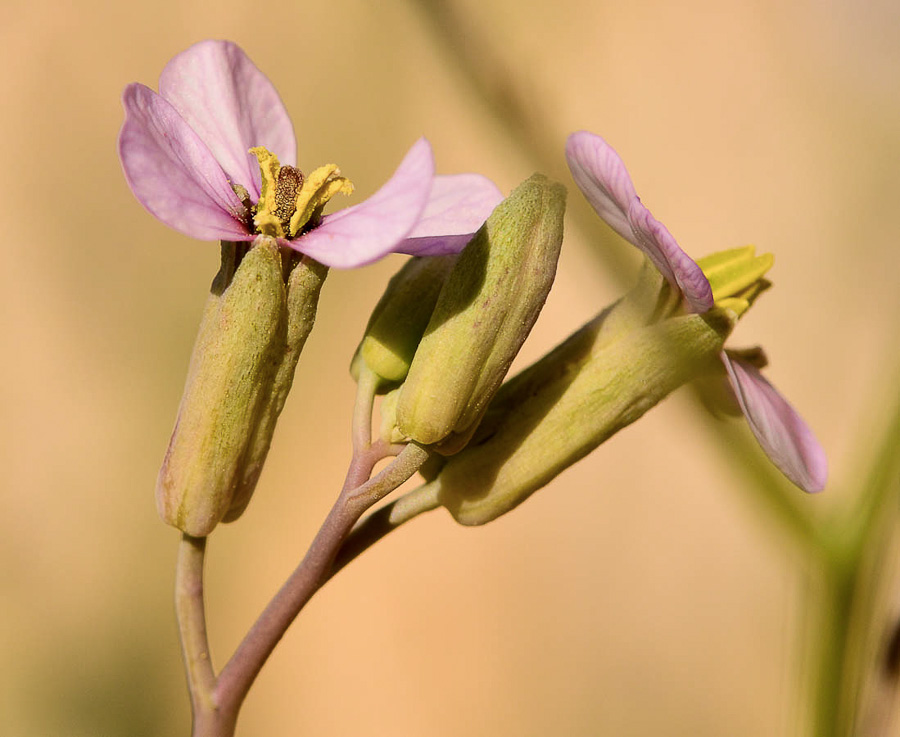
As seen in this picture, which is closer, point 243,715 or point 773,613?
point 243,715

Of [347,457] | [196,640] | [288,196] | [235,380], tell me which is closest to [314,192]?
[288,196]

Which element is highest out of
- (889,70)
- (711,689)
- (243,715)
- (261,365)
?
(261,365)

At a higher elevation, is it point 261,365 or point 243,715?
point 261,365

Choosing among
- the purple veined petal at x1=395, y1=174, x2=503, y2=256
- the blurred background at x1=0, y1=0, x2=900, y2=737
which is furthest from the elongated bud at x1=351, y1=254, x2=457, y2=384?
the blurred background at x1=0, y1=0, x2=900, y2=737

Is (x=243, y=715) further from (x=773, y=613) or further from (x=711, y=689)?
(x=773, y=613)

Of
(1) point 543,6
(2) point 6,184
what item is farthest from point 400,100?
(2) point 6,184

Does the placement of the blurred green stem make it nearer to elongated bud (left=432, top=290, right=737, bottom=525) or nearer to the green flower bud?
elongated bud (left=432, top=290, right=737, bottom=525)

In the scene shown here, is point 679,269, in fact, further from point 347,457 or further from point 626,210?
point 347,457
